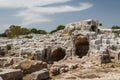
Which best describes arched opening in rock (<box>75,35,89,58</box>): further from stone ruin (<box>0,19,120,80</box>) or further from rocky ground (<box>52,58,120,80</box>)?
rocky ground (<box>52,58,120,80</box>)

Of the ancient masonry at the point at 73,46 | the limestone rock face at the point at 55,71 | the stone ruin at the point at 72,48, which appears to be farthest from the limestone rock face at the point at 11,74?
the ancient masonry at the point at 73,46

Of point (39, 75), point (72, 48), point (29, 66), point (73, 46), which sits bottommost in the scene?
point (39, 75)

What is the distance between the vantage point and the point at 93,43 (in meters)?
36.8

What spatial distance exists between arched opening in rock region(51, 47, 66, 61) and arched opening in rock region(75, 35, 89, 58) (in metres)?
1.98

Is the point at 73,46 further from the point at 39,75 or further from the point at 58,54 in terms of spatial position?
the point at 39,75

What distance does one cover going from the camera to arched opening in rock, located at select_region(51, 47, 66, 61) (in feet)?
129

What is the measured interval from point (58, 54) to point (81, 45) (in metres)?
3.65

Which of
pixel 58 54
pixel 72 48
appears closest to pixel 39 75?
pixel 72 48

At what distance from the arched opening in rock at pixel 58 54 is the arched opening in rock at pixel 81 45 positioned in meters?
1.98

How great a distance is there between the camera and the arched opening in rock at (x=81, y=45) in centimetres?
3950

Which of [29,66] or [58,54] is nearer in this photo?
[29,66]

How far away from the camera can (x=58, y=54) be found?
132 feet

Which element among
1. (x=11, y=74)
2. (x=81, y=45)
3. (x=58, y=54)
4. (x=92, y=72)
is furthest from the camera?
(x=81, y=45)

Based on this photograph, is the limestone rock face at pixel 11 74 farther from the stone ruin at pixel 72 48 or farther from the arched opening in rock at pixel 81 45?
the arched opening in rock at pixel 81 45
